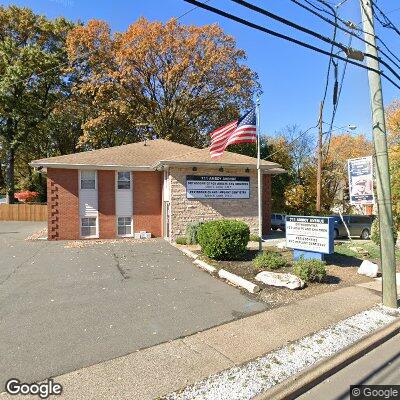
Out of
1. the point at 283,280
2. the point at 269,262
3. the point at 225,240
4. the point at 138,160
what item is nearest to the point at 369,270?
the point at 269,262

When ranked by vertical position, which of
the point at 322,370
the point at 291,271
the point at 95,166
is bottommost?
the point at 322,370

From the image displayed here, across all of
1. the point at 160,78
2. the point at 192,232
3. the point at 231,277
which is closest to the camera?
the point at 231,277

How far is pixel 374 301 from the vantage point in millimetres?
8133

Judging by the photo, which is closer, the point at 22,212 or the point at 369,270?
the point at 369,270

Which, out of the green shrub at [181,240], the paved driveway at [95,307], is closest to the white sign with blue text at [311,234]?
the paved driveway at [95,307]

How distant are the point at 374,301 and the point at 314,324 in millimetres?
2412

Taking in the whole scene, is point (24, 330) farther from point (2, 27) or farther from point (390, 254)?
point (2, 27)

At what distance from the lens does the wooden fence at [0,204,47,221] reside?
1256 inches

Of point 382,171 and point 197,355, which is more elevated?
point 382,171

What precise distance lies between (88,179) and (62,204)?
1.95m

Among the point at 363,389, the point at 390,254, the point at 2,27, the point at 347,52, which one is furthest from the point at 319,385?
the point at 2,27

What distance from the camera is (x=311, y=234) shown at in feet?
37.9

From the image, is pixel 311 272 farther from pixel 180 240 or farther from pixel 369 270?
pixel 180 240

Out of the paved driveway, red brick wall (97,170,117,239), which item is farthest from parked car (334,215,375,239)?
red brick wall (97,170,117,239)
